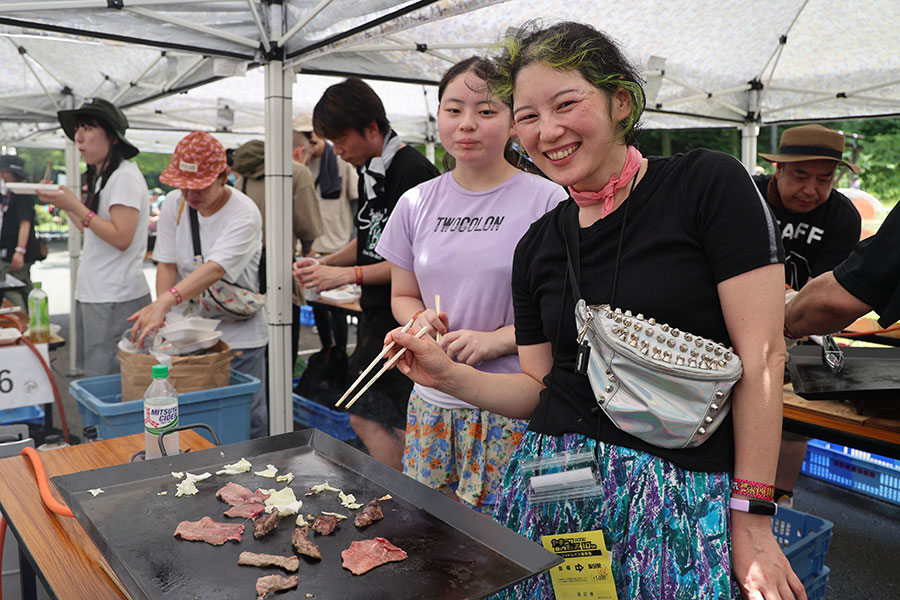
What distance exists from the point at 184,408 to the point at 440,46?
2.64 meters

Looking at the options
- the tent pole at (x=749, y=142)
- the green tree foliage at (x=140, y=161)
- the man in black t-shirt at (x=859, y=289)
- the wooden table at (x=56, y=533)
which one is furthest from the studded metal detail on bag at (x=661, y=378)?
the green tree foliage at (x=140, y=161)

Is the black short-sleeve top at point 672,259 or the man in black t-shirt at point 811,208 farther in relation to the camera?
the man in black t-shirt at point 811,208

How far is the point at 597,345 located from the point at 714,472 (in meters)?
0.31

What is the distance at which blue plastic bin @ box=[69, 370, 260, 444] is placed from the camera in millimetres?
2928

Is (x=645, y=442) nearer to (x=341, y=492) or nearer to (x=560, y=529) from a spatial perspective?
(x=560, y=529)

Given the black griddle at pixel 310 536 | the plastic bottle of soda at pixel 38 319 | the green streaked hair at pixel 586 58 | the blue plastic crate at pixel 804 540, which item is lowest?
the blue plastic crate at pixel 804 540

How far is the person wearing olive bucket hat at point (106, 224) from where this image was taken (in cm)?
405

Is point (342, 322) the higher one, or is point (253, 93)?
point (253, 93)

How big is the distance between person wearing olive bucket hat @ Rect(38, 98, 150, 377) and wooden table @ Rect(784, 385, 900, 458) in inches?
139

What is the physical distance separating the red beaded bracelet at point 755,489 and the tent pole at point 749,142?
578 cm

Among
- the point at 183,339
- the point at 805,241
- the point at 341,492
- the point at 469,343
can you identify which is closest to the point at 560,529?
the point at 341,492

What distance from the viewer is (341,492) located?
161 centimetres

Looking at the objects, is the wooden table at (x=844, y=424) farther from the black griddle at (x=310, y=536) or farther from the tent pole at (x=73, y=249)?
the tent pole at (x=73, y=249)

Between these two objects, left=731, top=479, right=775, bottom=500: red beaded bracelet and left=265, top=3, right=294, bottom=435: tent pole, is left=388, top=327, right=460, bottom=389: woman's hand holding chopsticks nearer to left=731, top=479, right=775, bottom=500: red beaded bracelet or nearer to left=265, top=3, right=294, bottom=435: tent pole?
left=731, top=479, right=775, bottom=500: red beaded bracelet
